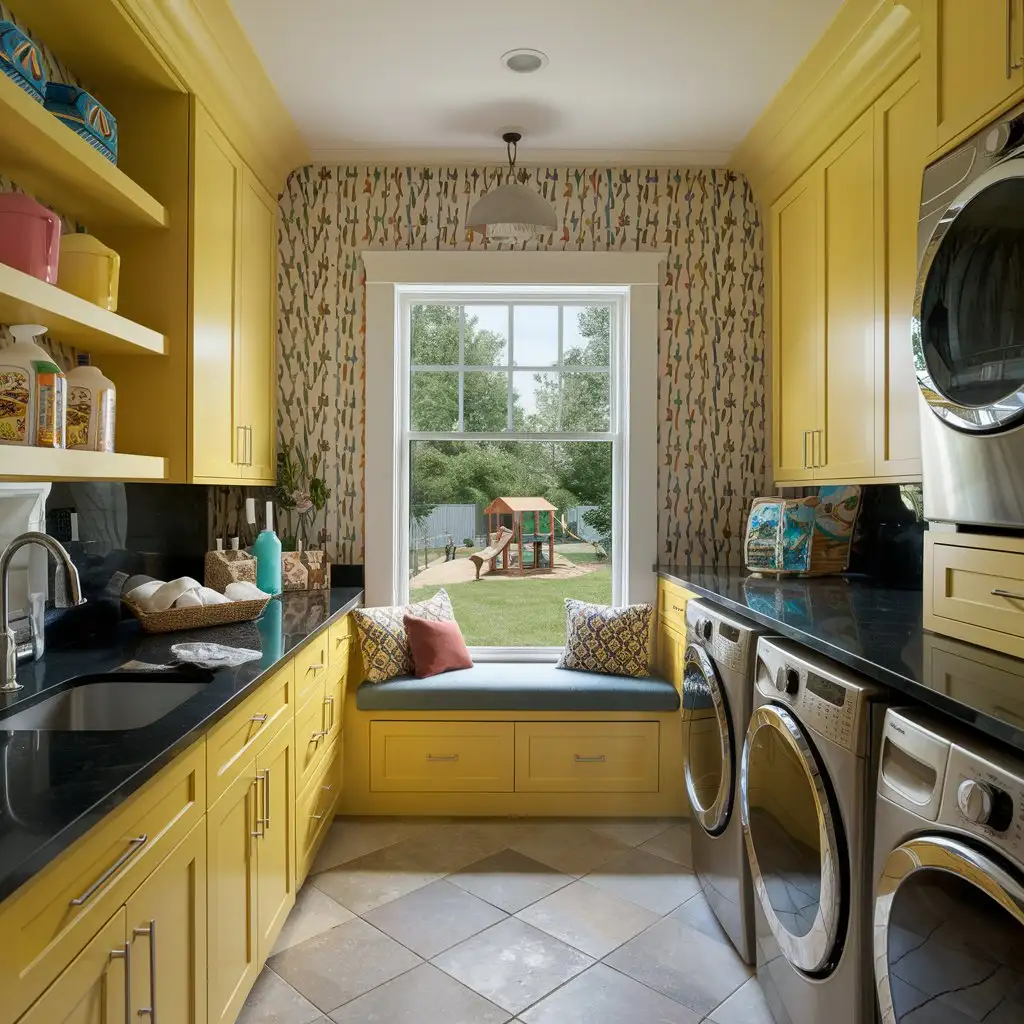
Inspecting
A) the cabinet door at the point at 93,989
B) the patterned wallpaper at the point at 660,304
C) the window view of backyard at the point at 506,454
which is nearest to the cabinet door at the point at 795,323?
the patterned wallpaper at the point at 660,304

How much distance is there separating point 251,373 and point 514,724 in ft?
5.61

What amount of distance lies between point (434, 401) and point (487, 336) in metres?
0.38

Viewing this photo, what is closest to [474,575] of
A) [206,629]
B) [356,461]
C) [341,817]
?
[356,461]

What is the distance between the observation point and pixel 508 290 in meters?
3.54

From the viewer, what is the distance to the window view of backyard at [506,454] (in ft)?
11.8

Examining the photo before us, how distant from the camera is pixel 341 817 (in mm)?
3115

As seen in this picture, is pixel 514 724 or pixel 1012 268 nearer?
pixel 1012 268

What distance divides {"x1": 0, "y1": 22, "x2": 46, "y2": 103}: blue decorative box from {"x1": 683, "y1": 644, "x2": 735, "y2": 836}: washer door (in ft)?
7.39

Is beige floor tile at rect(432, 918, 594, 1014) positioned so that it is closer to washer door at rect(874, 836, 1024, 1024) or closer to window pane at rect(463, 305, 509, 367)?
washer door at rect(874, 836, 1024, 1024)

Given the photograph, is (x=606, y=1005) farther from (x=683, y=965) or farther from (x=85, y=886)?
(x=85, y=886)

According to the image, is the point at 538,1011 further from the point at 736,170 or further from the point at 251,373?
the point at 736,170

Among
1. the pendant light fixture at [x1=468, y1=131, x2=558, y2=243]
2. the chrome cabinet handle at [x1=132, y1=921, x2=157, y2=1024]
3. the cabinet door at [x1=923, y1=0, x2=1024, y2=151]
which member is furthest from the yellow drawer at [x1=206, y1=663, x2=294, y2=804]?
the cabinet door at [x1=923, y1=0, x2=1024, y2=151]

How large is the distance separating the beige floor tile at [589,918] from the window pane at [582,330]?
2200 millimetres

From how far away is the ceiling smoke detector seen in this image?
2557 mm
